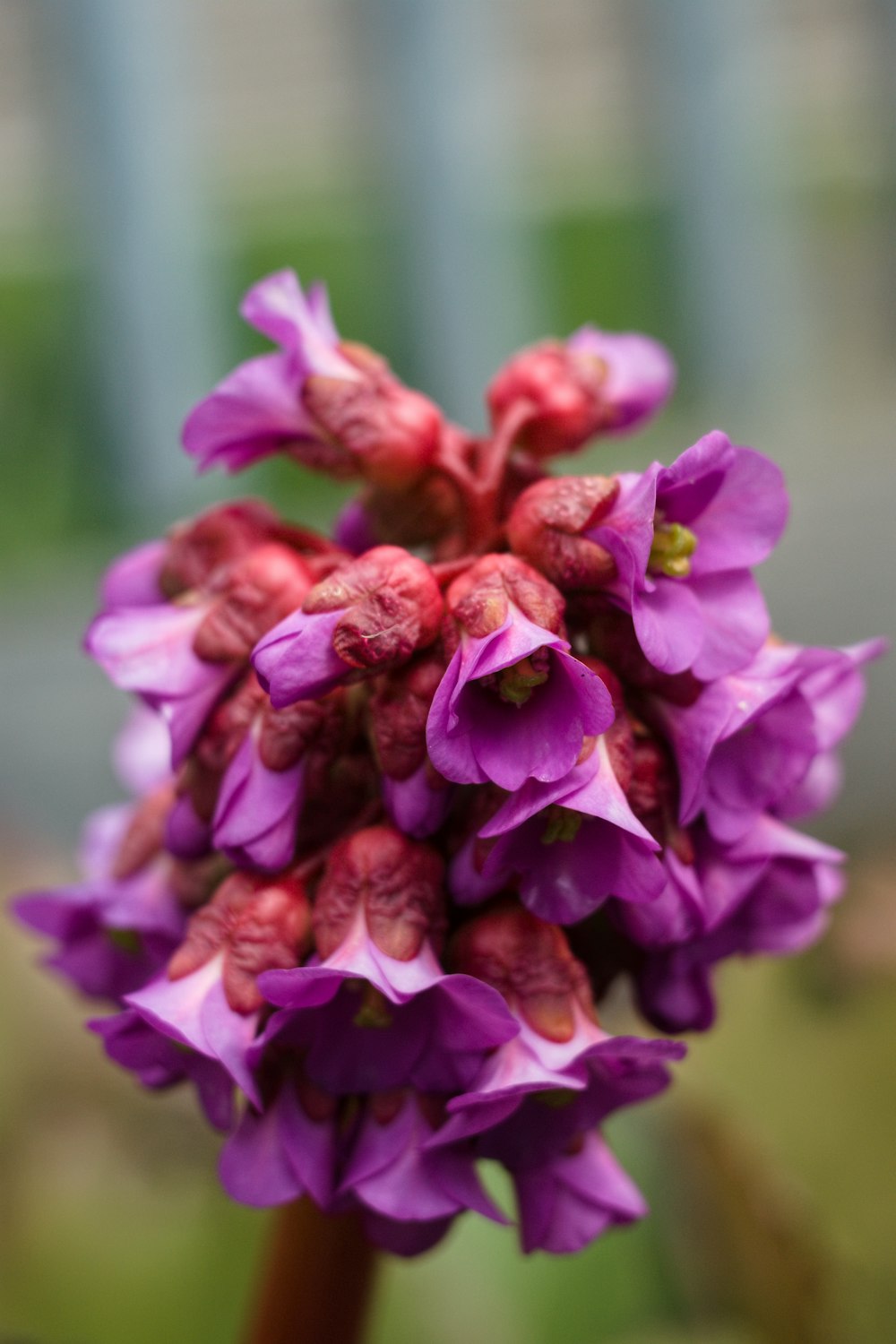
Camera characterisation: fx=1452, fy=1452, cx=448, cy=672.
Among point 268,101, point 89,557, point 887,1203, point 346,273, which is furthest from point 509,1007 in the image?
point 268,101

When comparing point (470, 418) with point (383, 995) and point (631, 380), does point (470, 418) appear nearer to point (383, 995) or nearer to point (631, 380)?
point (631, 380)

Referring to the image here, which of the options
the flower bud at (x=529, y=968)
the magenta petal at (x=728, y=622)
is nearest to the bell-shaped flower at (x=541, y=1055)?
the flower bud at (x=529, y=968)

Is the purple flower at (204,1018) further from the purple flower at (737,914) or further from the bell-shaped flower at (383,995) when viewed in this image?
the purple flower at (737,914)

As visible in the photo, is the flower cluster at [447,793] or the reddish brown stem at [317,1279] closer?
the flower cluster at [447,793]

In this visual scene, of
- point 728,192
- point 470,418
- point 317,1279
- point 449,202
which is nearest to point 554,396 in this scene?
point 317,1279

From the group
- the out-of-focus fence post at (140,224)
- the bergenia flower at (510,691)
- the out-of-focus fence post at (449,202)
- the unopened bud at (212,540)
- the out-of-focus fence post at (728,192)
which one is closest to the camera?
the bergenia flower at (510,691)

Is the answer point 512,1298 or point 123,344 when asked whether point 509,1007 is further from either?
point 123,344
